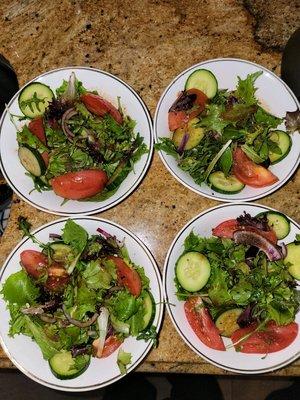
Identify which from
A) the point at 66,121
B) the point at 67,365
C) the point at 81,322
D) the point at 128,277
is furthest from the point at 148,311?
the point at 66,121

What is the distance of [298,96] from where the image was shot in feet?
7.32

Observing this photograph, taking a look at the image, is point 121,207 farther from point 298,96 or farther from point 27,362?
point 298,96

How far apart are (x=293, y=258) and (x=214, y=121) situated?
0.68 m

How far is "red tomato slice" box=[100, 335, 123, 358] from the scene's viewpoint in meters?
2.01

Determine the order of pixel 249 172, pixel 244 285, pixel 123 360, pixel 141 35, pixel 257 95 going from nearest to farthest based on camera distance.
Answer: pixel 123 360, pixel 244 285, pixel 249 172, pixel 257 95, pixel 141 35

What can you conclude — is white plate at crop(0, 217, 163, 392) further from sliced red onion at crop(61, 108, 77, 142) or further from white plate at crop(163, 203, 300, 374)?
sliced red onion at crop(61, 108, 77, 142)

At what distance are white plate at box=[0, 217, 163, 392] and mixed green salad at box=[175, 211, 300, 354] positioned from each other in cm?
14

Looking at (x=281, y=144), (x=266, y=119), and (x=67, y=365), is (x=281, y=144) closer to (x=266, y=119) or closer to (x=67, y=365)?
(x=266, y=119)

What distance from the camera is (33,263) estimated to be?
6.72 ft

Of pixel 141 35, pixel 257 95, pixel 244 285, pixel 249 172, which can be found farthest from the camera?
pixel 141 35

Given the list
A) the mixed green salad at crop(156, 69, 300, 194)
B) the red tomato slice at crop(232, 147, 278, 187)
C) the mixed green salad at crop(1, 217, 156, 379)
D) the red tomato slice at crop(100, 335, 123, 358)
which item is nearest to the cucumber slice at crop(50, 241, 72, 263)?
the mixed green salad at crop(1, 217, 156, 379)

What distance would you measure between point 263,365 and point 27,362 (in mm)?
960

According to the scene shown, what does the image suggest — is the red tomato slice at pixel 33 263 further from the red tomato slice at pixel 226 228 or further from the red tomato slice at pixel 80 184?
the red tomato slice at pixel 226 228

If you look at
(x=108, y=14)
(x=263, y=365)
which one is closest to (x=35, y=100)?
(x=108, y=14)
